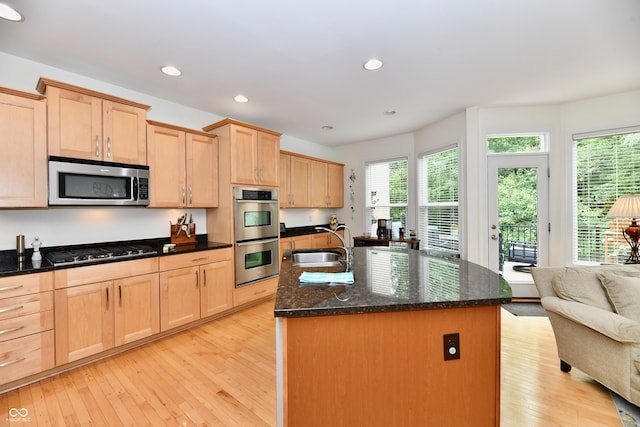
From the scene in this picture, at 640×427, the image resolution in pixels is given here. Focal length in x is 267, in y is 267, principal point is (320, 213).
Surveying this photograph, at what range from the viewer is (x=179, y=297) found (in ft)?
9.25

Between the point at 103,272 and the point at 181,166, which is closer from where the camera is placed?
the point at 103,272

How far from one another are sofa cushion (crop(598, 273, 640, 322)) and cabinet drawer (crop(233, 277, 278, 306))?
10.6 ft

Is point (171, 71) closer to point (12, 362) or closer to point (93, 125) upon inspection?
point (93, 125)

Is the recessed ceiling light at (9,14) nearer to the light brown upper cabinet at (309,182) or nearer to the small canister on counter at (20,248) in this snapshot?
the small canister on counter at (20,248)

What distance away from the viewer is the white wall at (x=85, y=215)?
7.50 feet

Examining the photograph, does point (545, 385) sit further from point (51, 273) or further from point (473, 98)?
point (51, 273)

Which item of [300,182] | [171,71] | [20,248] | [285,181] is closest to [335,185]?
[300,182]

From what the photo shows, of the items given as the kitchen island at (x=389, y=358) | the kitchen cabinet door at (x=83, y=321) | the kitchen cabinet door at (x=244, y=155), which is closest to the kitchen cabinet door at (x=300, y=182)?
the kitchen cabinet door at (x=244, y=155)

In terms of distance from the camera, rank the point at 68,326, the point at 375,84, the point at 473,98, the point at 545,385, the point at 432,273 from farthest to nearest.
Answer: the point at 473,98
the point at 375,84
the point at 68,326
the point at 545,385
the point at 432,273

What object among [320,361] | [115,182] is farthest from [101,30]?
[320,361]

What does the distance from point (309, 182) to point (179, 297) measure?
2882 mm

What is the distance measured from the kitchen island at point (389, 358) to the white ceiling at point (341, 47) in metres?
1.84

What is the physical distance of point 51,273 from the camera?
2066mm

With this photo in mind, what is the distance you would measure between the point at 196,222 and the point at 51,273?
1566 mm
